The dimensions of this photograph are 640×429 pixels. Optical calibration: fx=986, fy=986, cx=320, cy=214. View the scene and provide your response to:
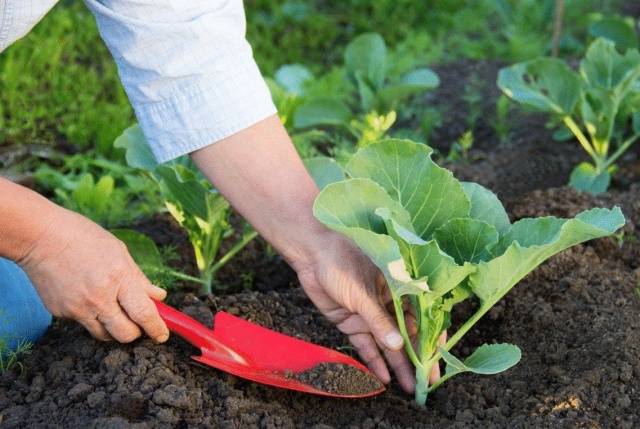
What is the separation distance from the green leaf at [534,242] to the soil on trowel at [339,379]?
33 centimetres

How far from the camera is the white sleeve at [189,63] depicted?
81.4 inches

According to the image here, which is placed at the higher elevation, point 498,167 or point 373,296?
point 373,296

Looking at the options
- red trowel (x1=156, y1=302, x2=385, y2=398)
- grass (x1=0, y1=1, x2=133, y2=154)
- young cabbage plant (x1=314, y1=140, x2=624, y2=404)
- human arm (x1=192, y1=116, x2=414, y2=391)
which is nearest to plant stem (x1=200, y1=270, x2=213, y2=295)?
red trowel (x1=156, y1=302, x2=385, y2=398)

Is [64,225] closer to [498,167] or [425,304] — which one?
[425,304]

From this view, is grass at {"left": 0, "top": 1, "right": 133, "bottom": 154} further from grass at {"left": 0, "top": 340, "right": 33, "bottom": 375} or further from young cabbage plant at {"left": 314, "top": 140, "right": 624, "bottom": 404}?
young cabbage plant at {"left": 314, "top": 140, "right": 624, "bottom": 404}

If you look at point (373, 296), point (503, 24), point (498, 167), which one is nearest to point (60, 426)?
point (373, 296)

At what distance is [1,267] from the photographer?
2.46 m

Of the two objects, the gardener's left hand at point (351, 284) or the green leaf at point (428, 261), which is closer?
the green leaf at point (428, 261)

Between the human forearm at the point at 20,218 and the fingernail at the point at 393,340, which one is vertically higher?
the human forearm at the point at 20,218

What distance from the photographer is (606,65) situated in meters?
3.24

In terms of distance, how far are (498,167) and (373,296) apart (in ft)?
4.72

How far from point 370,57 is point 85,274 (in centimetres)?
190

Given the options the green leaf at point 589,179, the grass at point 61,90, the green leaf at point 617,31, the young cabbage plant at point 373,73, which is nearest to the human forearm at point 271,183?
the green leaf at point 589,179

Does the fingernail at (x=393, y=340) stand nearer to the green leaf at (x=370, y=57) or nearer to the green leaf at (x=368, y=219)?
the green leaf at (x=368, y=219)
